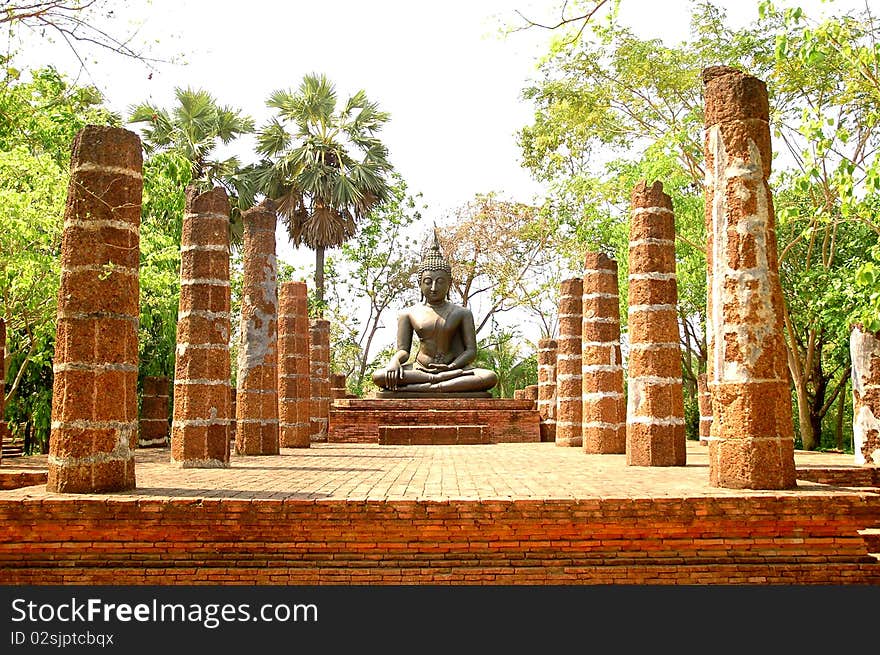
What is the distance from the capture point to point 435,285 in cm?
2020

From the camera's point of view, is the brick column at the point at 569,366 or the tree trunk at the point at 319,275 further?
the tree trunk at the point at 319,275

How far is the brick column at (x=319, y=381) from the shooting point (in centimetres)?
1777

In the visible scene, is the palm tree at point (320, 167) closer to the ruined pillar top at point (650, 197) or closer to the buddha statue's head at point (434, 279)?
the buddha statue's head at point (434, 279)

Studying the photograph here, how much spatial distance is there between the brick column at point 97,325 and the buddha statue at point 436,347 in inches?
457

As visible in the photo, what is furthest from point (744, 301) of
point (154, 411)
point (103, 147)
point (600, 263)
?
point (154, 411)

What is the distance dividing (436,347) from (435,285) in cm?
149

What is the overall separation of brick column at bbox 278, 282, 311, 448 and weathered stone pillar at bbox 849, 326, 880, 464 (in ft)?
27.7

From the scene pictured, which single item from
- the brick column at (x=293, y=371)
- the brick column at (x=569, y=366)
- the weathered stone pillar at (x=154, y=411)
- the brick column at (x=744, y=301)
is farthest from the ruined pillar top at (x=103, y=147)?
the weathered stone pillar at (x=154, y=411)

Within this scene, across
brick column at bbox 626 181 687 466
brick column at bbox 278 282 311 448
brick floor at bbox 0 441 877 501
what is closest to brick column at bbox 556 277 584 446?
brick floor at bbox 0 441 877 501

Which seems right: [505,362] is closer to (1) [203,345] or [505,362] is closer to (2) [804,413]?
(2) [804,413]

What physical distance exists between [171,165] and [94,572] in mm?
3162

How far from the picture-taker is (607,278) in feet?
41.8

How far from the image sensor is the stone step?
16.1 meters

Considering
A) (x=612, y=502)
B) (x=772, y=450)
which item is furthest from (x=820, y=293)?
(x=612, y=502)
